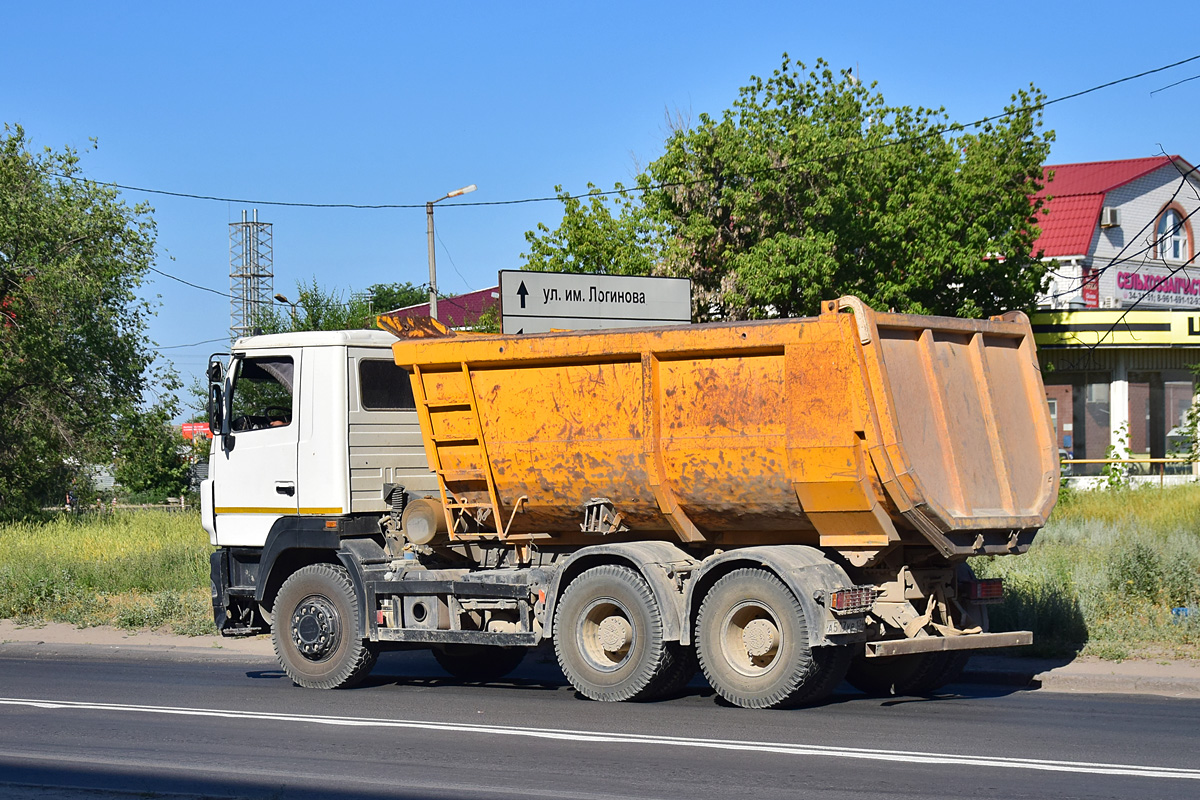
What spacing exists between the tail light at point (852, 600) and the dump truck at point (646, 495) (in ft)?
0.07

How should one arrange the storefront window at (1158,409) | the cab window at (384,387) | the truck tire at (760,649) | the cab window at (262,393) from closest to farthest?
the truck tire at (760,649), the cab window at (384,387), the cab window at (262,393), the storefront window at (1158,409)

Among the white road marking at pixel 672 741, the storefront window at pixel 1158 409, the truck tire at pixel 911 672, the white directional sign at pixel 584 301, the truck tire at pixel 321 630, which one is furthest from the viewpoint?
the storefront window at pixel 1158 409

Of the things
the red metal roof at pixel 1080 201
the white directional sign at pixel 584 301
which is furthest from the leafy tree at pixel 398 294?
the white directional sign at pixel 584 301

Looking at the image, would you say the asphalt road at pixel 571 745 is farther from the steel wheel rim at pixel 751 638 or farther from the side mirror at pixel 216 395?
the side mirror at pixel 216 395

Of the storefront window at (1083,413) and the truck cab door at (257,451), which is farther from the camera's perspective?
the storefront window at (1083,413)

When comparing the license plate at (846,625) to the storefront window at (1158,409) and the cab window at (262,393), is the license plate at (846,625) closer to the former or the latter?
the cab window at (262,393)

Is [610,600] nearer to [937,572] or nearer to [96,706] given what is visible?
[937,572]

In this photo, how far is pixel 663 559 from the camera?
9992mm

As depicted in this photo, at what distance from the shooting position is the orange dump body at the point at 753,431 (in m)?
9.19

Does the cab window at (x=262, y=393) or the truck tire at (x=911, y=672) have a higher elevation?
the cab window at (x=262, y=393)

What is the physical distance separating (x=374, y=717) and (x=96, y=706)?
2524 mm

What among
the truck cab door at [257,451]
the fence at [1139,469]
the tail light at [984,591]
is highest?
the truck cab door at [257,451]

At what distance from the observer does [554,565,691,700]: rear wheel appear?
9.91 m

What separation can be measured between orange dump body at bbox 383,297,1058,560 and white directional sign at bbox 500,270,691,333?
313 centimetres
